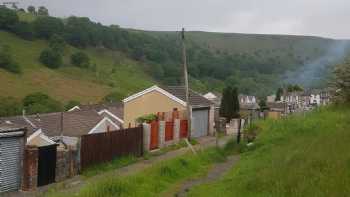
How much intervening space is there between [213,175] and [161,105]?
15.4 meters

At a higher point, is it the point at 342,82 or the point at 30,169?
the point at 342,82

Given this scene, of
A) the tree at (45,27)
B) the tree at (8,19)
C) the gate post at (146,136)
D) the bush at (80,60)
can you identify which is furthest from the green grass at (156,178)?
the tree at (45,27)

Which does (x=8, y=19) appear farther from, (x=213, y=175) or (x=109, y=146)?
(x=213, y=175)

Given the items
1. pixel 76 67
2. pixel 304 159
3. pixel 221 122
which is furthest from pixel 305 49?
pixel 304 159

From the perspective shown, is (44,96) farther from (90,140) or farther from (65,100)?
(90,140)

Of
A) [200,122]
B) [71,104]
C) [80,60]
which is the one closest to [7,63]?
[71,104]

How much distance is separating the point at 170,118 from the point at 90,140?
413 inches

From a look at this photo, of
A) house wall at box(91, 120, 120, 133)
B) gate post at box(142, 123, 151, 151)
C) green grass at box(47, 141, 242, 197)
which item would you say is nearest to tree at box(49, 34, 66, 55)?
house wall at box(91, 120, 120, 133)

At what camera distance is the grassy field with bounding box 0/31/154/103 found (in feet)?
306

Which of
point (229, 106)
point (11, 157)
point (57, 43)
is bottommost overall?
point (11, 157)

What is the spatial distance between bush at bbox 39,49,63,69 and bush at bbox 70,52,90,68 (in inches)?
226

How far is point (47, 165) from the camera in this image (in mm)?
17641

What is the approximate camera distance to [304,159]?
13297 mm

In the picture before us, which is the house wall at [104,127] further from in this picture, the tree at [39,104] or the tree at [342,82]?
the tree at [39,104]
